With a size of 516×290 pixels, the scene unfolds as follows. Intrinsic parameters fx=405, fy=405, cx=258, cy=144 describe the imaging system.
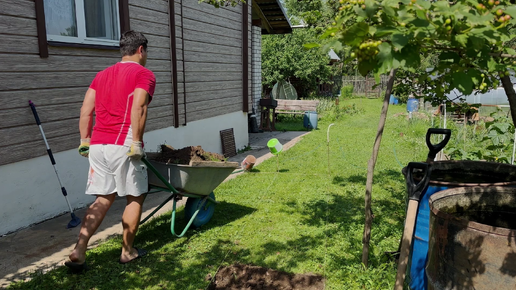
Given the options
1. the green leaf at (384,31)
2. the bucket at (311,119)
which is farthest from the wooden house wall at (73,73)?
the bucket at (311,119)

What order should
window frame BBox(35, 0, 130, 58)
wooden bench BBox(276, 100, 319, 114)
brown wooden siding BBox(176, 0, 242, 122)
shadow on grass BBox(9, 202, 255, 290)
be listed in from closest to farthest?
shadow on grass BBox(9, 202, 255, 290) < window frame BBox(35, 0, 130, 58) < brown wooden siding BBox(176, 0, 242, 122) < wooden bench BBox(276, 100, 319, 114)

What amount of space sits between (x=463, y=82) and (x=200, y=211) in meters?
3.16

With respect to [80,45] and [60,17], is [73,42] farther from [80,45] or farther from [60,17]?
[60,17]

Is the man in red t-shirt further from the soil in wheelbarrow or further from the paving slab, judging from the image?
the soil in wheelbarrow

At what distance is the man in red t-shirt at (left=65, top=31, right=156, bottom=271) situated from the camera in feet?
10.7

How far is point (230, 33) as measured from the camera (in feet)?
29.9

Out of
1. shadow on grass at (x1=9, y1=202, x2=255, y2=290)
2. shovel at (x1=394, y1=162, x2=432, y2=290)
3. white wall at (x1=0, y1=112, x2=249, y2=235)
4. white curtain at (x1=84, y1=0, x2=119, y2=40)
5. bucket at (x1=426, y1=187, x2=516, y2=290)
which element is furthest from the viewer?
white curtain at (x1=84, y1=0, x2=119, y2=40)

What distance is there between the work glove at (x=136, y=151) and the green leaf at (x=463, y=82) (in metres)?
2.37

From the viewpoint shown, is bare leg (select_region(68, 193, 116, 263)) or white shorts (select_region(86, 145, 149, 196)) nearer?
bare leg (select_region(68, 193, 116, 263))

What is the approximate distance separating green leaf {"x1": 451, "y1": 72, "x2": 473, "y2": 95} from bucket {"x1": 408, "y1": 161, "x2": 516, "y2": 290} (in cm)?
113

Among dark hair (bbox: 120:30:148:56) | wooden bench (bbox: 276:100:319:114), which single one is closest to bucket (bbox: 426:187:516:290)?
dark hair (bbox: 120:30:148:56)

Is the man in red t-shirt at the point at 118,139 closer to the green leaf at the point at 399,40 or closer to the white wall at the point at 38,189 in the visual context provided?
the white wall at the point at 38,189

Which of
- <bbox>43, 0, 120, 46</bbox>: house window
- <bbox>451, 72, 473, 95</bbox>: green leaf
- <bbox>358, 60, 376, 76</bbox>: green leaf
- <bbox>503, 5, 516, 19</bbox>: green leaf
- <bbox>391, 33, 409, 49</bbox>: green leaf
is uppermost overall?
<bbox>43, 0, 120, 46</bbox>: house window

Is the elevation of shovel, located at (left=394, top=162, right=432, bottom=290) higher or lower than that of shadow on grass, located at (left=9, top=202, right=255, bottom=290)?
higher
